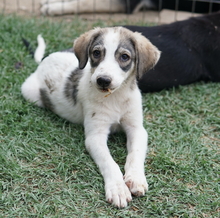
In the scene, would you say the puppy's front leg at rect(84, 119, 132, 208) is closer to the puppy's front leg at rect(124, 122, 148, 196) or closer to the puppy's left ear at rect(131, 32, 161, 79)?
the puppy's front leg at rect(124, 122, 148, 196)

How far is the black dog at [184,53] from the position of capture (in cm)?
583

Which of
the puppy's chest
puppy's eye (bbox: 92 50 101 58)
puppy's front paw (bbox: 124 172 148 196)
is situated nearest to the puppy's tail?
the puppy's chest

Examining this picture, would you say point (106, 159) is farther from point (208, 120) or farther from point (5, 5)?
point (5, 5)

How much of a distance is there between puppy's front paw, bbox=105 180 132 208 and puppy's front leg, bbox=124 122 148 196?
90 mm

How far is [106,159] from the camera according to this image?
4086 mm

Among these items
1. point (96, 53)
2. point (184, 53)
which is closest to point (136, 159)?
point (96, 53)

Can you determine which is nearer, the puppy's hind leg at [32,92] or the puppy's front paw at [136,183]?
the puppy's front paw at [136,183]

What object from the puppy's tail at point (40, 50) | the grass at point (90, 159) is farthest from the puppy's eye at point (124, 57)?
the puppy's tail at point (40, 50)

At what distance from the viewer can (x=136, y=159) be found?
4.13 metres

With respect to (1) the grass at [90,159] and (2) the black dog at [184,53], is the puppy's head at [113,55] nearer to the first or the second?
(1) the grass at [90,159]

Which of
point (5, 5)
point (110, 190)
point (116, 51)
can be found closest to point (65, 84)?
point (116, 51)

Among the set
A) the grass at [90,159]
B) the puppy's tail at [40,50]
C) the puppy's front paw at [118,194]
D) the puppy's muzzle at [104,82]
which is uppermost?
the puppy's muzzle at [104,82]

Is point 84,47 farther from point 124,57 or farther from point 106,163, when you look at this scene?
point 106,163

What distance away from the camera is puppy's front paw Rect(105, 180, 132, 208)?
365 cm
